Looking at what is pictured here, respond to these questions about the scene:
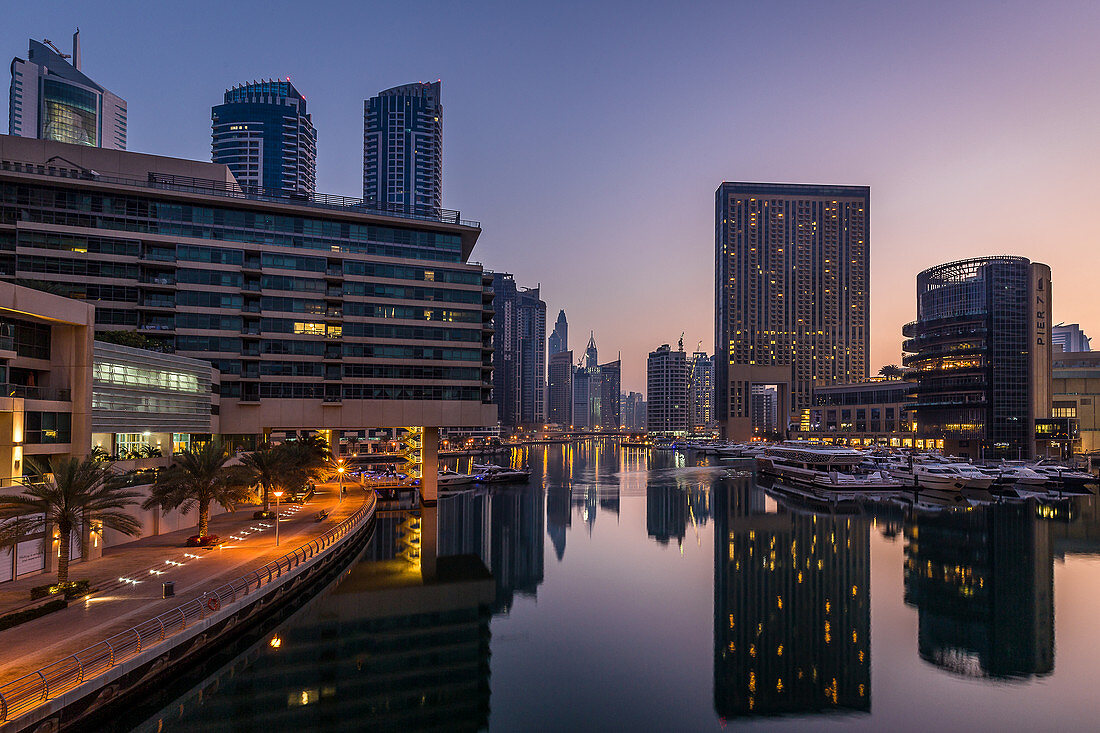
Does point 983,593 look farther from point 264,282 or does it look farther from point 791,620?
point 264,282

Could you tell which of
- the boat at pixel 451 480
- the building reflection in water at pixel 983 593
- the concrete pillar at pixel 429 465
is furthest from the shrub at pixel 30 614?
the boat at pixel 451 480

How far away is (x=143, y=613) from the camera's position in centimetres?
2792

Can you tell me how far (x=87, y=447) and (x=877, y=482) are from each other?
108 meters

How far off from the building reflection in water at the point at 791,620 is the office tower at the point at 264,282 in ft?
111

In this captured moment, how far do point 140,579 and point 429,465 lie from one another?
45.6 meters

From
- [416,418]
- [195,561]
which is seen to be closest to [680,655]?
[195,561]

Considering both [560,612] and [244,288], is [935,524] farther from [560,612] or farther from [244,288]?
→ [244,288]

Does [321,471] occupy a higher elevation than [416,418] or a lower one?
lower

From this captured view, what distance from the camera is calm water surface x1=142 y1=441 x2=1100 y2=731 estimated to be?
26.9 metres

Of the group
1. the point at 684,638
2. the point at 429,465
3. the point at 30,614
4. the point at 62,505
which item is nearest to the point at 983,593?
the point at 684,638

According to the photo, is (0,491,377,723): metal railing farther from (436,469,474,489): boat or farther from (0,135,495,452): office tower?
(436,469,474,489): boat

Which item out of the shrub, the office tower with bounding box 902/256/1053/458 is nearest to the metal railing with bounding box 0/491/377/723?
the shrub

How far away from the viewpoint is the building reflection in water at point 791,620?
94.8 ft

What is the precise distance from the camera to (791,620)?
1521 inches
